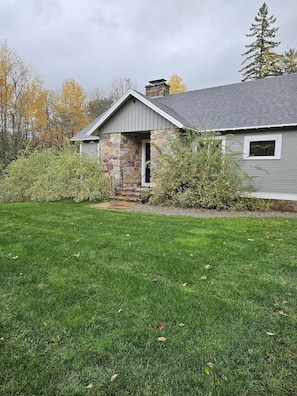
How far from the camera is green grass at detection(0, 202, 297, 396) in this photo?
1833 mm

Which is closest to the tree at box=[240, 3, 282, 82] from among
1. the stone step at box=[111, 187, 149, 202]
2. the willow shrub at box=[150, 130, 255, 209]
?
the willow shrub at box=[150, 130, 255, 209]

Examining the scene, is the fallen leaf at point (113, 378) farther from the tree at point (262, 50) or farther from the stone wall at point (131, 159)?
the tree at point (262, 50)

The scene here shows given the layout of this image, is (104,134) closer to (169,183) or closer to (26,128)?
(169,183)

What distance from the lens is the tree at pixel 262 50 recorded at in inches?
923

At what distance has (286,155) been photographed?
888cm

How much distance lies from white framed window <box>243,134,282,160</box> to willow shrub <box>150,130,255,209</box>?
3.00 feet

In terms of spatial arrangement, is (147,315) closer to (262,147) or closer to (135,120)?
(262,147)

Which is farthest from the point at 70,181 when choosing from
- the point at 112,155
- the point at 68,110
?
the point at 68,110

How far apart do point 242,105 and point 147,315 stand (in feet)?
33.2

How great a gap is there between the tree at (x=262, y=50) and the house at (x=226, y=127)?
45.8 ft

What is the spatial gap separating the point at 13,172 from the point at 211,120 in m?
9.09

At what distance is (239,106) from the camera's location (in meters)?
10.6

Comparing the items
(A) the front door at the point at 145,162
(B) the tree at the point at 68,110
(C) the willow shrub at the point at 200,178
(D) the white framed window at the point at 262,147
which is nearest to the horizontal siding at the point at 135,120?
(C) the willow shrub at the point at 200,178

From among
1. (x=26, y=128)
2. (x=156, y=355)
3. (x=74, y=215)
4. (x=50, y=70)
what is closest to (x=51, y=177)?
(x=74, y=215)
